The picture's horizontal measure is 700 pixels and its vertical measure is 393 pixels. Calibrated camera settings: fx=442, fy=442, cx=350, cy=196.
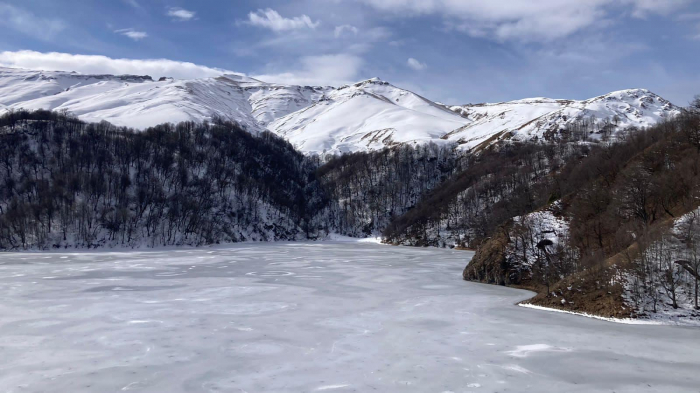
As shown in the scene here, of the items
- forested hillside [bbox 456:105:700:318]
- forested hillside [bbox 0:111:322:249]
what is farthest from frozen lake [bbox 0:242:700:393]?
forested hillside [bbox 0:111:322:249]

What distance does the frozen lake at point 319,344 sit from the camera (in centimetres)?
1447

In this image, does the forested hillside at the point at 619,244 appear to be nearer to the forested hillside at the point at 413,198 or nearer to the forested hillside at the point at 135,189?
the forested hillside at the point at 413,198

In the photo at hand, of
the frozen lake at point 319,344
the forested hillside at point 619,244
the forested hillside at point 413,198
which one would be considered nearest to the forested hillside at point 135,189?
the forested hillside at point 413,198

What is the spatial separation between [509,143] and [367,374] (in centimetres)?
15163

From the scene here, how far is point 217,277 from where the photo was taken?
41625 millimetres

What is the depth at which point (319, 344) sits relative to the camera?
19.0 m

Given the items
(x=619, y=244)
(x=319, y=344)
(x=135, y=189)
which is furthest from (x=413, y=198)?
(x=319, y=344)

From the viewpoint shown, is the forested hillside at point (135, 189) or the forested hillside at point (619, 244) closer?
the forested hillside at point (619, 244)

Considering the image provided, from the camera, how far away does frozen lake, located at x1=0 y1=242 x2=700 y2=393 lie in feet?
47.5

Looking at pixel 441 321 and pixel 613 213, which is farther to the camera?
pixel 613 213

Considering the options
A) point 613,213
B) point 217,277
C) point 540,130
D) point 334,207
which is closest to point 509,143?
point 540,130

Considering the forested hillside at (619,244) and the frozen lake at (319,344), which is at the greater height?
the forested hillside at (619,244)

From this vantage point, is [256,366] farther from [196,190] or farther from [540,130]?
[540,130]

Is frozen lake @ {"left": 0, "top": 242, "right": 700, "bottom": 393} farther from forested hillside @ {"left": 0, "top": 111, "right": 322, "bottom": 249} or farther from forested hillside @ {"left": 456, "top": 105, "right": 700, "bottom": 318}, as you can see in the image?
forested hillside @ {"left": 0, "top": 111, "right": 322, "bottom": 249}
